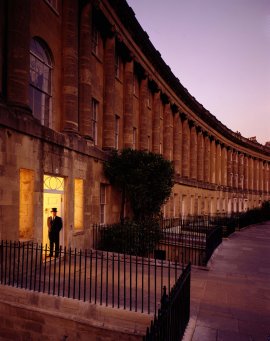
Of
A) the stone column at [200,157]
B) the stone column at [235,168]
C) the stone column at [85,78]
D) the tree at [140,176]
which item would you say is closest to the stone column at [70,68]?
the stone column at [85,78]

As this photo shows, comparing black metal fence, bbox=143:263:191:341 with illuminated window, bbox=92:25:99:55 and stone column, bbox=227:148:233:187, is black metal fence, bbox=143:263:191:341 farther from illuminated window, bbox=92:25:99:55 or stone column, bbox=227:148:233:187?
stone column, bbox=227:148:233:187

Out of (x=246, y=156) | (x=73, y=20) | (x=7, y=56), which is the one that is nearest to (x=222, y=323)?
(x=7, y=56)

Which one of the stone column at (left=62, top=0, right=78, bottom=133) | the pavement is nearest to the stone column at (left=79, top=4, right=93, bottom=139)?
the stone column at (left=62, top=0, right=78, bottom=133)

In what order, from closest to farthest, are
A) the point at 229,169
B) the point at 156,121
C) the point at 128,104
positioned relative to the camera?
1. the point at 128,104
2. the point at 156,121
3. the point at 229,169

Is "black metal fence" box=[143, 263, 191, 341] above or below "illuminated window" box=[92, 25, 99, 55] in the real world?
below

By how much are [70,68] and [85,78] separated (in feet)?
4.39

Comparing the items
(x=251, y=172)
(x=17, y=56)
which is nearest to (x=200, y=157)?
(x=251, y=172)

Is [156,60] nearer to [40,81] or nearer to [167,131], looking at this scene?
[167,131]

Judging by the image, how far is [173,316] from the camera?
5.27m

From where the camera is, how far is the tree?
1602cm

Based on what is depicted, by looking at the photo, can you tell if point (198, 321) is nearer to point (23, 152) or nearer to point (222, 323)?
point (222, 323)

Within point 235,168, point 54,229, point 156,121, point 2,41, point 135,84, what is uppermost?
point 135,84

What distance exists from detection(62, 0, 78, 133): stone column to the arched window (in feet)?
2.39

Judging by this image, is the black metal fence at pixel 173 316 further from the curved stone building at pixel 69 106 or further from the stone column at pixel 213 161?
the stone column at pixel 213 161
